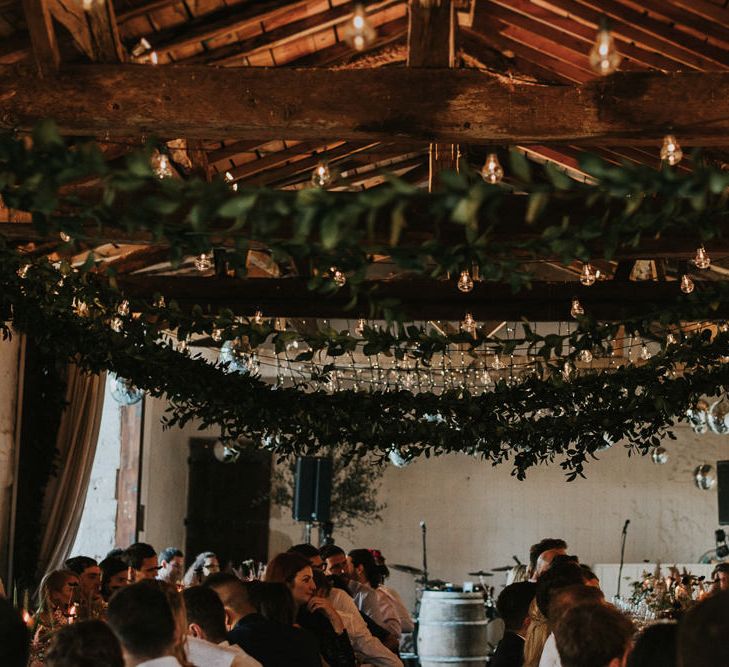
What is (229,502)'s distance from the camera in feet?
47.0

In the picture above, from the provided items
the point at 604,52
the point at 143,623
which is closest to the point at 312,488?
the point at 143,623

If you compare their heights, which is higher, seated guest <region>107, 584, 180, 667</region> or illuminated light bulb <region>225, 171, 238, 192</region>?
illuminated light bulb <region>225, 171, 238, 192</region>

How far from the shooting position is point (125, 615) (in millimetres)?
2916

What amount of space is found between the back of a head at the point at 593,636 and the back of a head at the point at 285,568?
7.13ft

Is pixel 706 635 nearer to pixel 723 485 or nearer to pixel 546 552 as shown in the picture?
pixel 546 552

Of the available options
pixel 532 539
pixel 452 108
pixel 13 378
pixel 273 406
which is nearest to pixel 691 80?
pixel 452 108

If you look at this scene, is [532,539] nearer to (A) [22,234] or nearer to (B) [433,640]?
(B) [433,640]

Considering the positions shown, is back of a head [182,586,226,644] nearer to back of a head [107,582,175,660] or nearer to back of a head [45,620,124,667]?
back of a head [107,582,175,660]

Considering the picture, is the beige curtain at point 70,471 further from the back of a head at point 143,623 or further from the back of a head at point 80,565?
the back of a head at point 143,623

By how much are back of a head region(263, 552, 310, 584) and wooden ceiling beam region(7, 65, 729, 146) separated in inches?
73.3

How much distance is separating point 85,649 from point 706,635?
1444mm

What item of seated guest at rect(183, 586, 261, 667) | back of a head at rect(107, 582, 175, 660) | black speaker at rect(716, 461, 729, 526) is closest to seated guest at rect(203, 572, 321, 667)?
seated guest at rect(183, 586, 261, 667)

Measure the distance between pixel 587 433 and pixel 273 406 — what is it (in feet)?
5.78

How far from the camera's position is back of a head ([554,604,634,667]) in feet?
9.62
